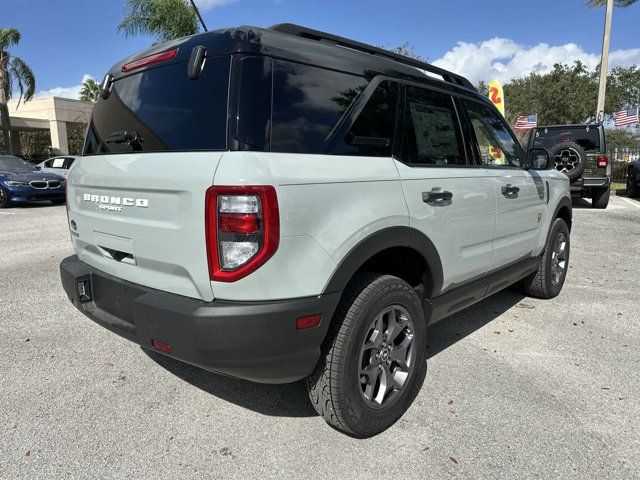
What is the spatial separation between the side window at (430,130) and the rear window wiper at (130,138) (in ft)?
4.59

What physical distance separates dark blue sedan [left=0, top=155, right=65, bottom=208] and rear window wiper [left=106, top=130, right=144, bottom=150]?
11354 mm

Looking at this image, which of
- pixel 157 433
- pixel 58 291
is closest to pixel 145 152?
pixel 157 433

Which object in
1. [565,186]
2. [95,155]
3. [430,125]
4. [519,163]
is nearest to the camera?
[95,155]

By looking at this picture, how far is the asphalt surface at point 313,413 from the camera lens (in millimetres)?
2295

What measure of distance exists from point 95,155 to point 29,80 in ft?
84.3

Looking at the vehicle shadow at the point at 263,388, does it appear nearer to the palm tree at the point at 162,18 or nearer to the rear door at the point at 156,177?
the rear door at the point at 156,177

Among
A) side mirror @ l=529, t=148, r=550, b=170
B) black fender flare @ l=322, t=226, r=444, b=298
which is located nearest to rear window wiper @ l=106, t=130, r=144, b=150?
black fender flare @ l=322, t=226, r=444, b=298

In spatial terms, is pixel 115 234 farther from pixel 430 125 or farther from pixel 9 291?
pixel 9 291

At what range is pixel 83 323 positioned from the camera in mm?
4020

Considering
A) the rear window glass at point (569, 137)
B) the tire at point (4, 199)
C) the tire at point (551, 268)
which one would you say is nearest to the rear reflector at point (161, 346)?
the tire at point (551, 268)

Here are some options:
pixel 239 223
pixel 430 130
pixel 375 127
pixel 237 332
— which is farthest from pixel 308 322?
pixel 430 130

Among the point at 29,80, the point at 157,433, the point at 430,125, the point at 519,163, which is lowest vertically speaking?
the point at 157,433

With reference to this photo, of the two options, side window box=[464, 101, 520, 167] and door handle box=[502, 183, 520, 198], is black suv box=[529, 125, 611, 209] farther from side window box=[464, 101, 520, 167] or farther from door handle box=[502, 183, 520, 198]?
door handle box=[502, 183, 520, 198]

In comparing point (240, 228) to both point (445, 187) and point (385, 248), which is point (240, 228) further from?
point (445, 187)
